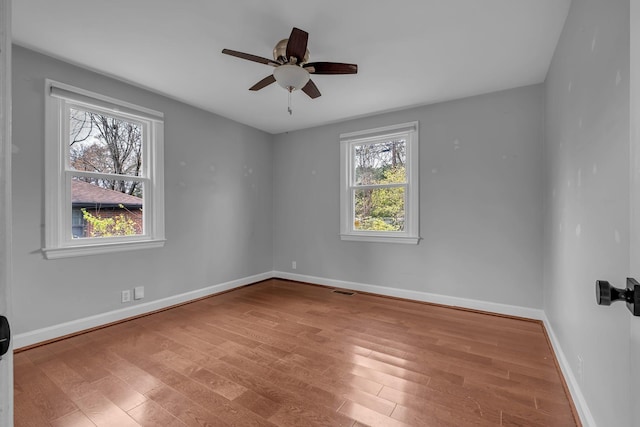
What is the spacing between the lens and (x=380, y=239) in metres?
4.16

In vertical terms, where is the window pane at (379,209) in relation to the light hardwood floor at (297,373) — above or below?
above

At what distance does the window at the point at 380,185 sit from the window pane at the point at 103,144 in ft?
8.87

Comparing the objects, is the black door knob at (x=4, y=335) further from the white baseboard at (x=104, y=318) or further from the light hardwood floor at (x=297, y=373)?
the white baseboard at (x=104, y=318)

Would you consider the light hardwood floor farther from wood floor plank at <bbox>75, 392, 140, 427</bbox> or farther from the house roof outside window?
the house roof outside window

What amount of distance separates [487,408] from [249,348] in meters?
1.80

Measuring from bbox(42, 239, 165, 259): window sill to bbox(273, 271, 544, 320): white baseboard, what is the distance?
2.34m

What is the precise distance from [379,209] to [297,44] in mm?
2636

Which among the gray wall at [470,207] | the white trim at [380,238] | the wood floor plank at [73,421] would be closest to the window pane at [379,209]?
→ the white trim at [380,238]

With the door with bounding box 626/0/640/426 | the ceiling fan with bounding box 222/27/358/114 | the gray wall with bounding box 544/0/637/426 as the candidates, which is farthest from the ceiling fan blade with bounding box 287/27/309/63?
the door with bounding box 626/0/640/426

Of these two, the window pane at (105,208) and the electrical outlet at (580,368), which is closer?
the electrical outlet at (580,368)

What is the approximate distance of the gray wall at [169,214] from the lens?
8.31ft

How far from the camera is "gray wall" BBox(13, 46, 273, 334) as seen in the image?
2.53 meters

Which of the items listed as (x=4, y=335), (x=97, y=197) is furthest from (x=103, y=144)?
(x=4, y=335)

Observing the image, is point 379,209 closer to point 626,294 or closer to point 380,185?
point 380,185
